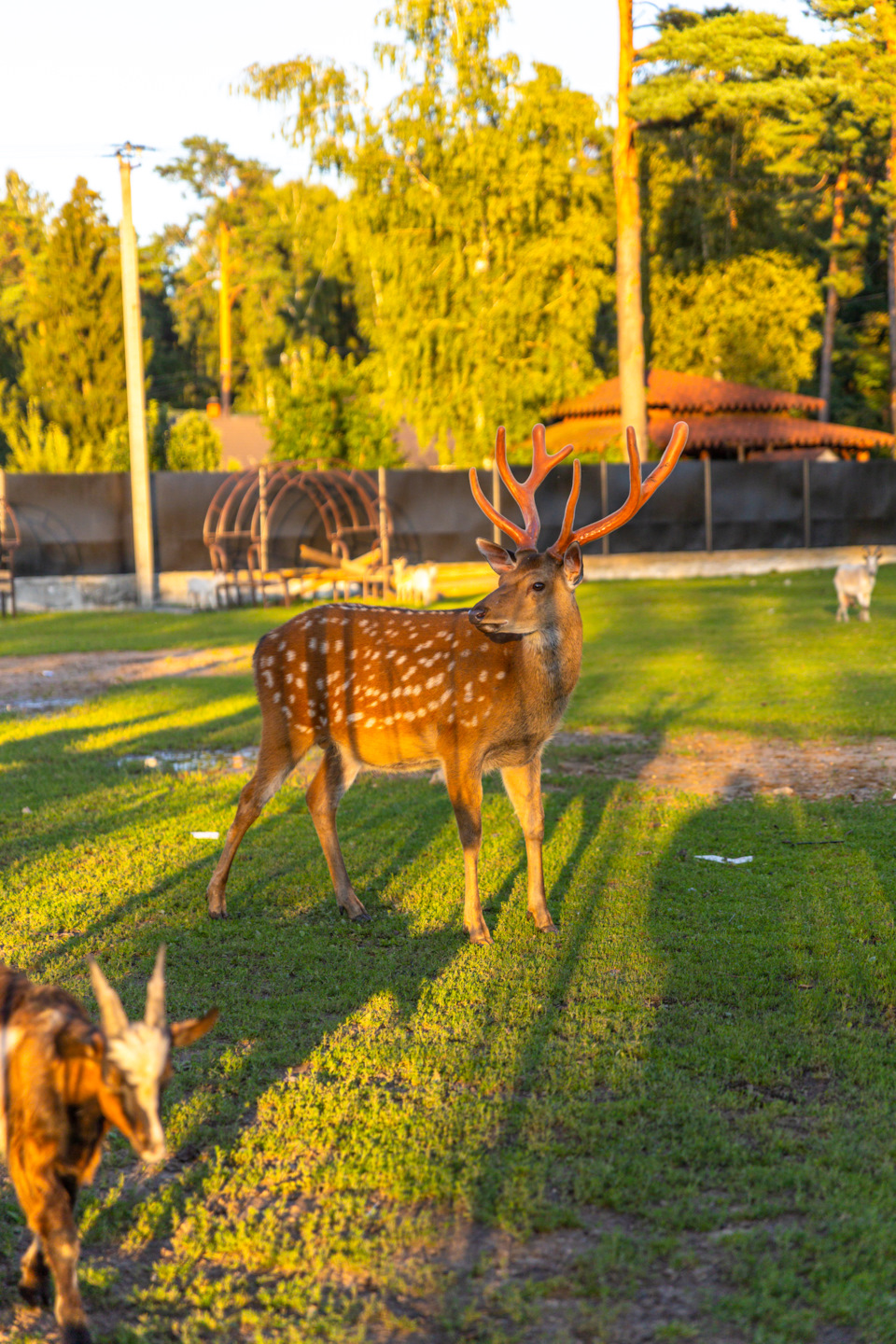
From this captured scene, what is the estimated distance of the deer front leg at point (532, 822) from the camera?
19.4 feet

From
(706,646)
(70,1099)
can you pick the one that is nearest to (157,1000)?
(70,1099)

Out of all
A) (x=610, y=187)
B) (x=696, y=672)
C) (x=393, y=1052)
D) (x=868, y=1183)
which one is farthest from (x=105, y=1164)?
(x=610, y=187)

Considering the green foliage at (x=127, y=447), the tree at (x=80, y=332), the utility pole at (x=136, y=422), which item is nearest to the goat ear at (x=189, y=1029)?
the utility pole at (x=136, y=422)

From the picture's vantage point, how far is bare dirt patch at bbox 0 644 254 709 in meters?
13.8

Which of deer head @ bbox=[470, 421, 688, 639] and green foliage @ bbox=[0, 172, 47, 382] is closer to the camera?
deer head @ bbox=[470, 421, 688, 639]

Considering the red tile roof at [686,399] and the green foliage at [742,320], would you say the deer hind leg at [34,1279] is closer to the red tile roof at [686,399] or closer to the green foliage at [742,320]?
the red tile roof at [686,399]

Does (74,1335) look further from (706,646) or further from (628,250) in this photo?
(628,250)

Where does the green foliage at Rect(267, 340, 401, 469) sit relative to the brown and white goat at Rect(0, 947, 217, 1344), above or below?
above

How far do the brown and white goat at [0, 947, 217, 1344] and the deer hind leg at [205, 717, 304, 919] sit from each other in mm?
3080

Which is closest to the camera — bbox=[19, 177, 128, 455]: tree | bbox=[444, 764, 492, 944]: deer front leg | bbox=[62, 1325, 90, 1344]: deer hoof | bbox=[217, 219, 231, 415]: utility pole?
bbox=[62, 1325, 90, 1344]: deer hoof

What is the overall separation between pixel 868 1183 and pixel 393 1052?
1636 millimetres

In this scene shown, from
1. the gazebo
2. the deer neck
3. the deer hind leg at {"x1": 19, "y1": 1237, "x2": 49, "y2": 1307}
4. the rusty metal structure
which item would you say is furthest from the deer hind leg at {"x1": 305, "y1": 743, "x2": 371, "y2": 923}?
the gazebo

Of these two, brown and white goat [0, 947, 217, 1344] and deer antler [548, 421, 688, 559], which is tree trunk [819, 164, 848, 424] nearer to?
deer antler [548, 421, 688, 559]

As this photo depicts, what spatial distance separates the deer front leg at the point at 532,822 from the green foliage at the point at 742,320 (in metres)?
40.0
